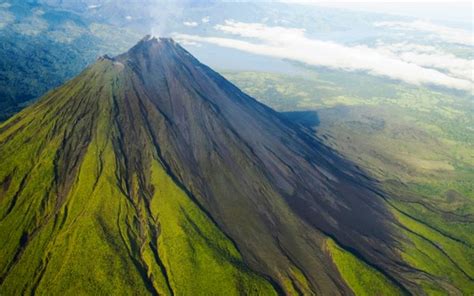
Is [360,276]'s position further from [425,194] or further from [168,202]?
[425,194]

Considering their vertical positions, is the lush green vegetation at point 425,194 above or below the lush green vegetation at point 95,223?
below

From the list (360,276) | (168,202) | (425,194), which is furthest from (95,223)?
(425,194)

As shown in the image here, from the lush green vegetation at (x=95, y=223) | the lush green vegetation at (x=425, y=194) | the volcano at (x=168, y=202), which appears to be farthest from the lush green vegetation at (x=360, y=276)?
the lush green vegetation at (x=95, y=223)

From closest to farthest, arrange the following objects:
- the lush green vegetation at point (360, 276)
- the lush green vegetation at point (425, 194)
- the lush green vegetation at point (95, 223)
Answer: the lush green vegetation at point (95, 223) < the lush green vegetation at point (360, 276) < the lush green vegetation at point (425, 194)

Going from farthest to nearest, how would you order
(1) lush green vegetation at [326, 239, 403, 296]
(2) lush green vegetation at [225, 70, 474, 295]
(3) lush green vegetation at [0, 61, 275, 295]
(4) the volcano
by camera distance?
1. (2) lush green vegetation at [225, 70, 474, 295]
2. (1) lush green vegetation at [326, 239, 403, 296]
3. (4) the volcano
4. (3) lush green vegetation at [0, 61, 275, 295]

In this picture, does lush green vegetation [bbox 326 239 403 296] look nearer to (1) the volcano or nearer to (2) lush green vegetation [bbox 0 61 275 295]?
(1) the volcano

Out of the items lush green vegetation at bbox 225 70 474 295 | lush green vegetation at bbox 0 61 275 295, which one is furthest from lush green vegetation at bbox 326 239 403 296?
lush green vegetation at bbox 0 61 275 295

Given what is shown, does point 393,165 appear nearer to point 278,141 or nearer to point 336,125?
point 336,125

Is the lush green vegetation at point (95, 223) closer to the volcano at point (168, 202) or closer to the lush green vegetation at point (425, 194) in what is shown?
the volcano at point (168, 202)
